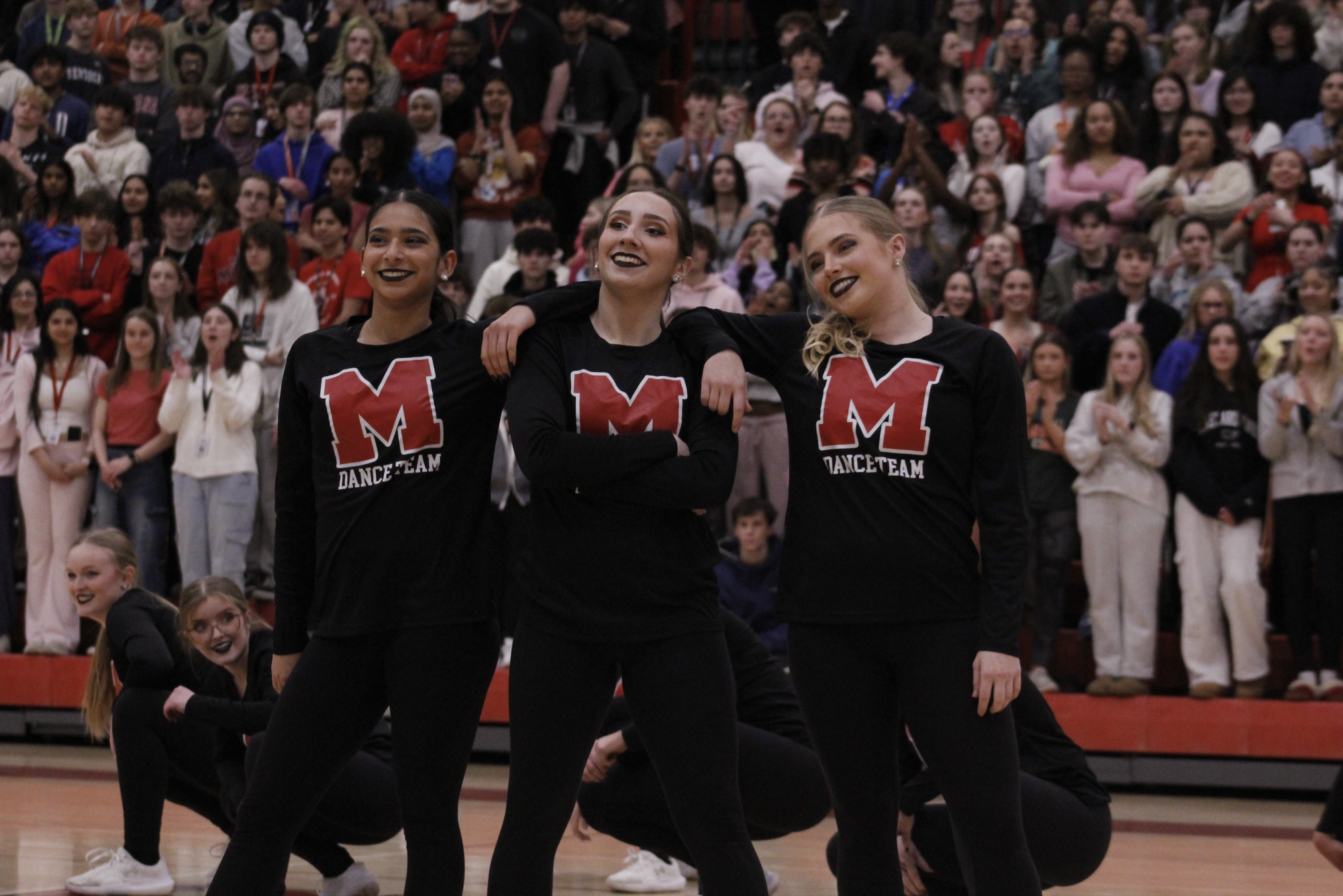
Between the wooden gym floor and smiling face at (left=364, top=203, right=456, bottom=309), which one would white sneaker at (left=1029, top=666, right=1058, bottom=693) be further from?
smiling face at (left=364, top=203, right=456, bottom=309)

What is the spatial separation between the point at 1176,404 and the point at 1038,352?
2.11 feet

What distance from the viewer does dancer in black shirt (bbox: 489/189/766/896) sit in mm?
3090

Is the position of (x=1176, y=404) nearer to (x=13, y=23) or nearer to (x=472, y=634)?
(x=472, y=634)

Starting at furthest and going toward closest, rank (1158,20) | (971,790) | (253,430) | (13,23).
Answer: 1. (13,23)
2. (1158,20)
3. (253,430)
4. (971,790)

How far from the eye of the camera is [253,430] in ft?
26.7

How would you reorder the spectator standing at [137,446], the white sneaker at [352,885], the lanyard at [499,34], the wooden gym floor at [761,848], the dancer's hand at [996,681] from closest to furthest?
1. the dancer's hand at [996,681]
2. the white sneaker at [352,885]
3. the wooden gym floor at [761,848]
4. the spectator standing at [137,446]
5. the lanyard at [499,34]

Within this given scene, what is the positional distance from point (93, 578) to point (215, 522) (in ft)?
10.6

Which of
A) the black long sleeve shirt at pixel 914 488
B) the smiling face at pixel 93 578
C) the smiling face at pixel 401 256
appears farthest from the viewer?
the smiling face at pixel 93 578

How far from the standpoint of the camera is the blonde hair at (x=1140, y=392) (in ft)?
23.1

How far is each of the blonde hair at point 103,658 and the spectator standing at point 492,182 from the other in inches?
201

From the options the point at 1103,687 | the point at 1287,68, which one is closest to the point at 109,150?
the point at 1103,687

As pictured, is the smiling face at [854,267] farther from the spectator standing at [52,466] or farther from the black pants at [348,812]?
the spectator standing at [52,466]

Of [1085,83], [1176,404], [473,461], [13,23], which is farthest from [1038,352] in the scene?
[13,23]

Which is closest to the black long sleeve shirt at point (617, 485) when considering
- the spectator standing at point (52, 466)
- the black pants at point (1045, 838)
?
the black pants at point (1045, 838)
